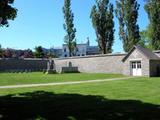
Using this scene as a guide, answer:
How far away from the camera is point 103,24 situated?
192 ft

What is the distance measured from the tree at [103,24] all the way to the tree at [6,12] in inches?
1642

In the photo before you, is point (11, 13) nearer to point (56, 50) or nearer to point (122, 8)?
point (122, 8)

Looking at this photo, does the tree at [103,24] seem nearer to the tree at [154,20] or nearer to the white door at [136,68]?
the tree at [154,20]

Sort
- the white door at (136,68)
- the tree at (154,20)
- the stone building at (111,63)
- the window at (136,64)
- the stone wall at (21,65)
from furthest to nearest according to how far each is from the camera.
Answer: the stone wall at (21,65) < the tree at (154,20) < the window at (136,64) < the white door at (136,68) < the stone building at (111,63)

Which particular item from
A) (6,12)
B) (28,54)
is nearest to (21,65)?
(28,54)

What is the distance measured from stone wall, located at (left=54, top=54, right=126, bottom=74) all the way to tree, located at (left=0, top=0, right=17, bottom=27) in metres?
33.4

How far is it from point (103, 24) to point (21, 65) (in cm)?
2004

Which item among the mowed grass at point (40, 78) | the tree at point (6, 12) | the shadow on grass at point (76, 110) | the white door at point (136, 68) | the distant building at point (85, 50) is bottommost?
the shadow on grass at point (76, 110)

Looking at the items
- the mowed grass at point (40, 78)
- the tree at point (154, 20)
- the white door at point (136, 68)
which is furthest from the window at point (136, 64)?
the tree at point (154, 20)

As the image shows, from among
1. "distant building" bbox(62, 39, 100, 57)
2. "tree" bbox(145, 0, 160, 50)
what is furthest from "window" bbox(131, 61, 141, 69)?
"distant building" bbox(62, 39, 100, 57)

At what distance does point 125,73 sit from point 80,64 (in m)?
16.6

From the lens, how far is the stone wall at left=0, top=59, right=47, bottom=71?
2601 inches

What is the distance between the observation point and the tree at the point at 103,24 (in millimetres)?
58188

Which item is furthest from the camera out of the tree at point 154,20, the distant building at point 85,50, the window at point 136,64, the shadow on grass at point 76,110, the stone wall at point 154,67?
the distant building at point 85,50
